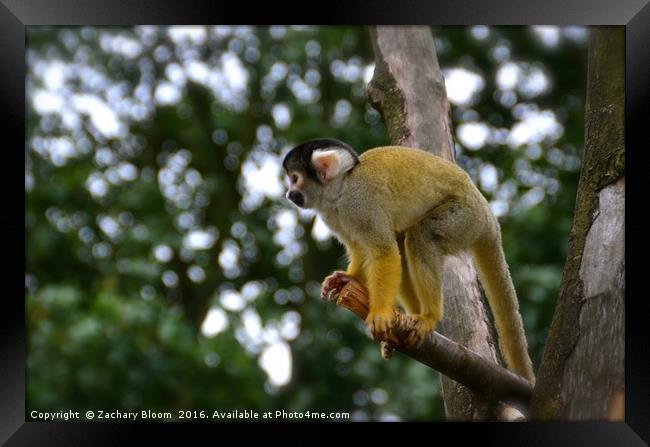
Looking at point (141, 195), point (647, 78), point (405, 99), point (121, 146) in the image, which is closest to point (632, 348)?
point (647, 78)

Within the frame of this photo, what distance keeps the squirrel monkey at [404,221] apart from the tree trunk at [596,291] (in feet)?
1.12

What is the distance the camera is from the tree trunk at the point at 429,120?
3268mm

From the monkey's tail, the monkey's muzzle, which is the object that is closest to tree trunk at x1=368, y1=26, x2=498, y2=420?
the monkey's tail

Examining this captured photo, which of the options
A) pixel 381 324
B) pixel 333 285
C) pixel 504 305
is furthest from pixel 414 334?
pixel 504 305

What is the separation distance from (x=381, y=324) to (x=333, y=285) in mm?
422

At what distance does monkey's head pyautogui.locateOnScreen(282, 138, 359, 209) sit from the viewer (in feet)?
9.95

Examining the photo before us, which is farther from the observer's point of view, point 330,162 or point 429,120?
point 429,120

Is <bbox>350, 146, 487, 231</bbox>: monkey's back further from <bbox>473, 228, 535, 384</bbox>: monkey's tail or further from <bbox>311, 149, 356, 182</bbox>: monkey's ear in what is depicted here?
<bbox>473, 228, 535, 384</bbox>: monkey's tail

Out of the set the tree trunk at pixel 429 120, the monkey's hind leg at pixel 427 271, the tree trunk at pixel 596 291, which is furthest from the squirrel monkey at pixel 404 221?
the tree trunk at pixel 596 291

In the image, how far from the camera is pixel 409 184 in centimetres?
307

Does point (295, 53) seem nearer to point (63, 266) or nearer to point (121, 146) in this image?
point (121, 146)

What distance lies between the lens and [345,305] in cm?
299

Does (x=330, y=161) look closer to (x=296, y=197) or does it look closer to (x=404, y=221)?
(x=296, y=197)

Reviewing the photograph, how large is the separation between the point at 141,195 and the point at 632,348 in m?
4.60
